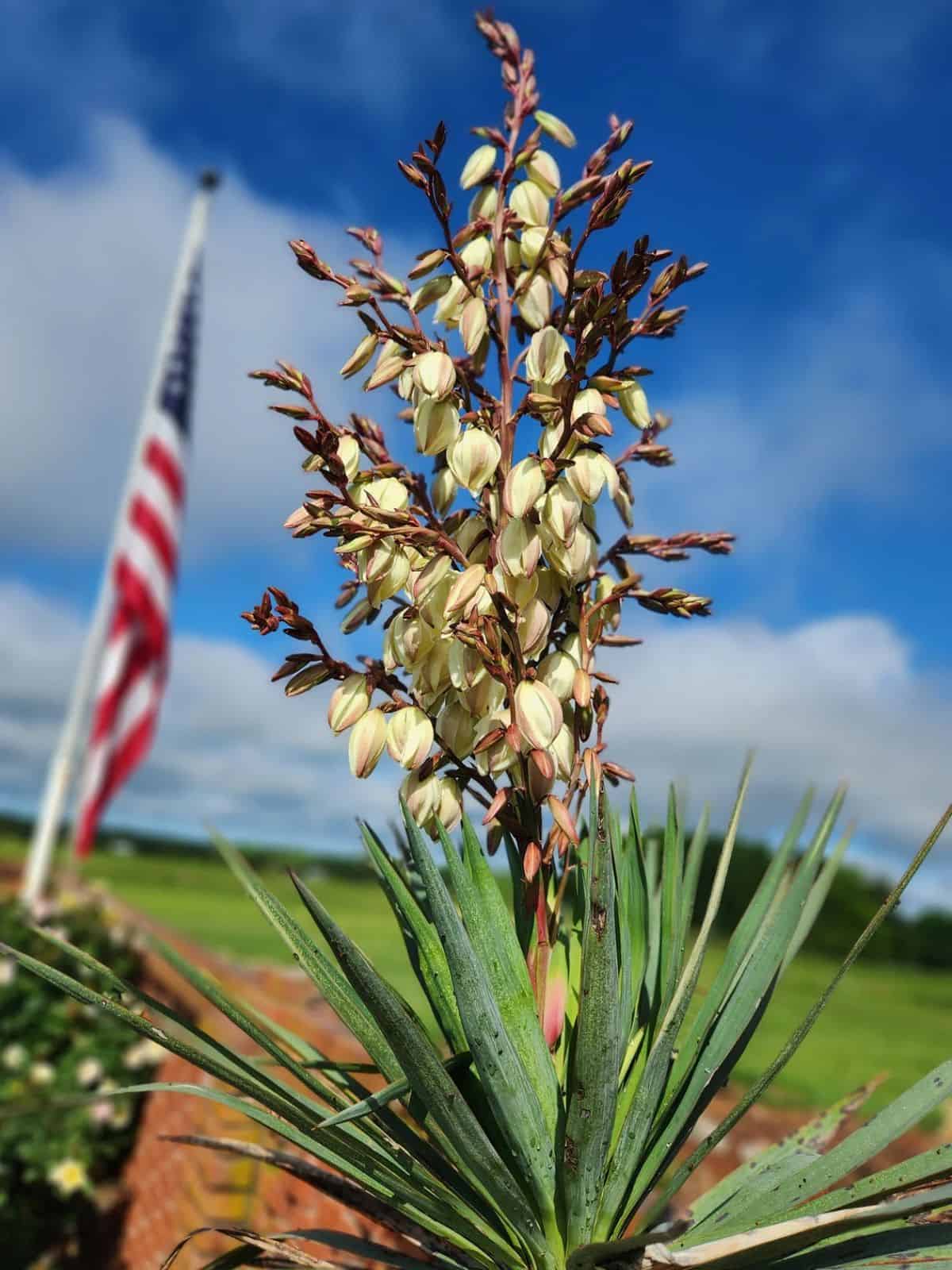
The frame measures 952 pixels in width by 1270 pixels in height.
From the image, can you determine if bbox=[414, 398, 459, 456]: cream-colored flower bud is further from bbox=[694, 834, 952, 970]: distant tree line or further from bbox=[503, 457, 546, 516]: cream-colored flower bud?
bbox=[694, 834, 952, 970]: distant tree line

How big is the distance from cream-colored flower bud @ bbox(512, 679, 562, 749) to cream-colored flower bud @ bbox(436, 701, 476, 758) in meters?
0.11

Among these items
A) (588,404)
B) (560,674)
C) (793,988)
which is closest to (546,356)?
(588,404)

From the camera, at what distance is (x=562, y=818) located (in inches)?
46.7

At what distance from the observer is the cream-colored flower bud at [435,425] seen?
128cm

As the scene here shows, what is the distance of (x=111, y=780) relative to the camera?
6438 millimetres

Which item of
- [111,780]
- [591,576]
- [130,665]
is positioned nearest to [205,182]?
[130,665]

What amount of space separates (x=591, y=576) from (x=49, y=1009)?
403 cm

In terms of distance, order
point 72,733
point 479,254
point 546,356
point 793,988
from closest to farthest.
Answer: point 546,356 → point 479,254 → point 72,733 → point 793,988

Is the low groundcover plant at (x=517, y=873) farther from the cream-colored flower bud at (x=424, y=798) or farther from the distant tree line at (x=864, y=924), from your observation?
the distant tree line at (x=864, y=924)

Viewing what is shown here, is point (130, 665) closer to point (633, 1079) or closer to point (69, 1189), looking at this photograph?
point (69, 1189)

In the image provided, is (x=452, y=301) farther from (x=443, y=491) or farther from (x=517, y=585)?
(x=517, y=585)

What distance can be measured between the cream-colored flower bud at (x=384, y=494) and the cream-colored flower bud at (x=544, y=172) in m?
0.51

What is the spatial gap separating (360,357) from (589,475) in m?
0.39

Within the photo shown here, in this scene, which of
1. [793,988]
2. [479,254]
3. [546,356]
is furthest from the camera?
[793,988]
